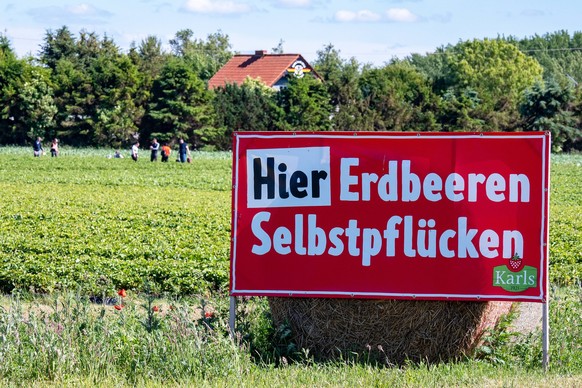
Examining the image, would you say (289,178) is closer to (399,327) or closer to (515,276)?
(399,327)

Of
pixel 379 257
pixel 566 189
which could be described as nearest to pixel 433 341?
pixel 379 257

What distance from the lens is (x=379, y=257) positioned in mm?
6887

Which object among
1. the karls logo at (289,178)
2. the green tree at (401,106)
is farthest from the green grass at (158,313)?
the green tree at (401,106)

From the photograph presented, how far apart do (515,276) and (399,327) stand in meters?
0.97

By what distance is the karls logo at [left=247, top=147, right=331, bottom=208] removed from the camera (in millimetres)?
6973

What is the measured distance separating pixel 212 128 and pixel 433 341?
6179cm

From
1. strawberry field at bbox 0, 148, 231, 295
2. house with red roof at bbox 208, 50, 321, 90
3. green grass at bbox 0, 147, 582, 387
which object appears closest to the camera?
green grass at bbox 0, 147, 582, 387

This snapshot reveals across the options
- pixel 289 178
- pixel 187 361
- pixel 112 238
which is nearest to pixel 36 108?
pixel 112 238

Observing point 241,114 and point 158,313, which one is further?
point 241,114

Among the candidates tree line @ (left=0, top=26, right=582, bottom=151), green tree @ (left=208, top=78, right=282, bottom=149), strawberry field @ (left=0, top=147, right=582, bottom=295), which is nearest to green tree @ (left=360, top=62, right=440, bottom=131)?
tree line @ (left=0, top=26, right=582, bottom=151)

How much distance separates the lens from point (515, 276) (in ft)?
22.1

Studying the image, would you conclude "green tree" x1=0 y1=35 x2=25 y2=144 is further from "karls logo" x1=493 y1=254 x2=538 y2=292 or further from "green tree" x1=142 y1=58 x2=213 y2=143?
"karls logo" x1=493 y1=254 x2=538 y2=292

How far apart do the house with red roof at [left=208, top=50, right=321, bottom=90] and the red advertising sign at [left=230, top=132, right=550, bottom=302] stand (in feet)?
293

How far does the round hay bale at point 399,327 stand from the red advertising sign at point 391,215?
14 centimetres
